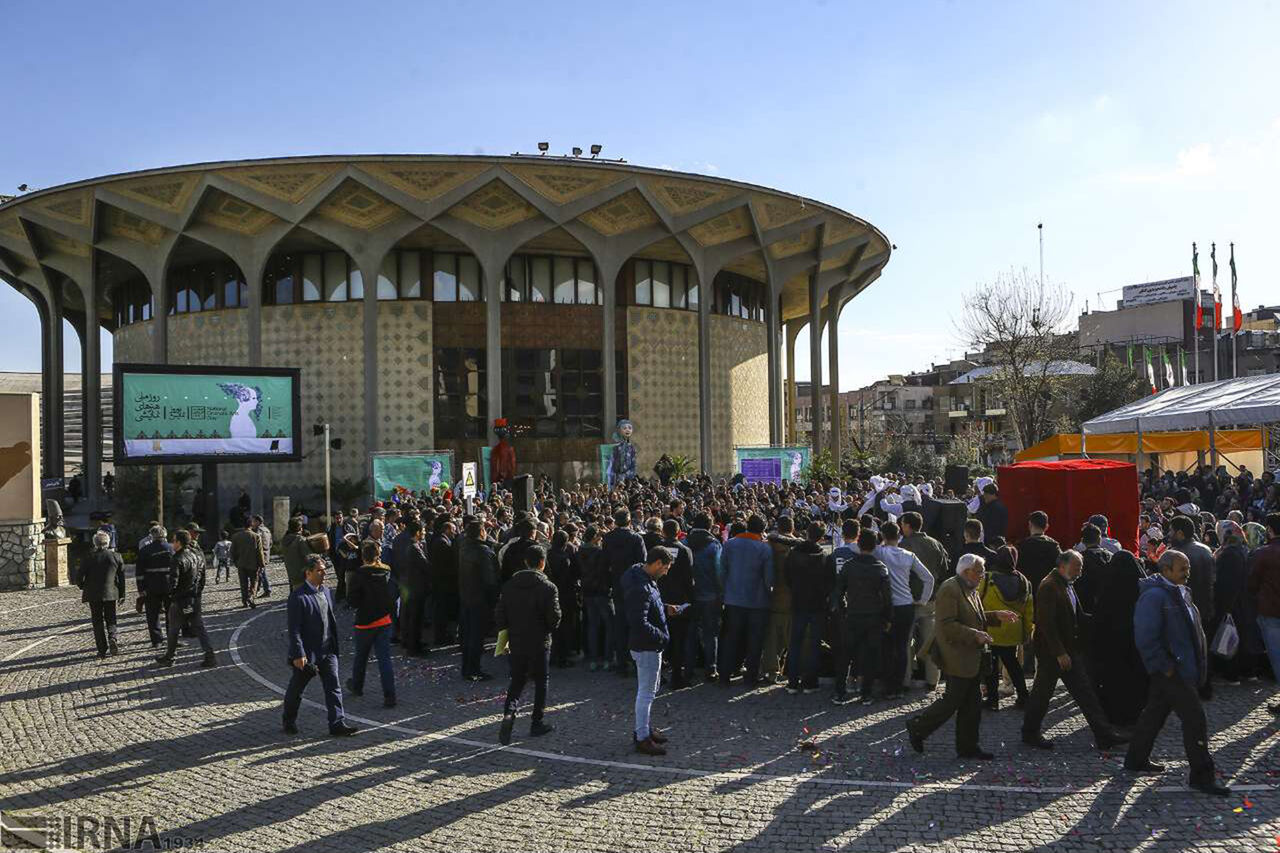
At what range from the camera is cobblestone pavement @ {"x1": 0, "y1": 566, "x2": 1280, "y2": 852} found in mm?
5871

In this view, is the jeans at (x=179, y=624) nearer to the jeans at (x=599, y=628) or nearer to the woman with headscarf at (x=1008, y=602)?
the jeans at (x=599, y=628)

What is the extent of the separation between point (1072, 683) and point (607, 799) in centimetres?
376

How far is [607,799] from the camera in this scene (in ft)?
21.4

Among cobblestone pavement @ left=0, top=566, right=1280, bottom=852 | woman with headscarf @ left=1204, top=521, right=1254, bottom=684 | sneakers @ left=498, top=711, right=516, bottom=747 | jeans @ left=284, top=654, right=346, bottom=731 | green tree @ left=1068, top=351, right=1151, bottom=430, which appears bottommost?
cobblestone pavement @ left=0, top=566, right=1280, bottom=852

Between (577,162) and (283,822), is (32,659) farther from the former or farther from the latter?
(577,162)

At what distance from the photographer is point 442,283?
33656mm

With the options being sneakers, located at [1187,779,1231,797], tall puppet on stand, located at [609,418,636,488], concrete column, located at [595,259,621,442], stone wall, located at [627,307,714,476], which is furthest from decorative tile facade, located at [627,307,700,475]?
sneakers, located at [1187,779,1231,797]

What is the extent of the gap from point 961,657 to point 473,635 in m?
5.36

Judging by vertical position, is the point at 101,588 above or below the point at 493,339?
below

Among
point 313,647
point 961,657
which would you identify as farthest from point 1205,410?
point 313,647

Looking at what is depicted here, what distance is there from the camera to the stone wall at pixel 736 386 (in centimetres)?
3772

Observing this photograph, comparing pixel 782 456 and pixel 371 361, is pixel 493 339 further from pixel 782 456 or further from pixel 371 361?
pixel 782 456

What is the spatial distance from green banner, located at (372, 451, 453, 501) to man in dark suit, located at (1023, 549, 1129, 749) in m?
17.1

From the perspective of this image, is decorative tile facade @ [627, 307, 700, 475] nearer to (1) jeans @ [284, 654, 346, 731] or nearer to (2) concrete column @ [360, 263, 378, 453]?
(2) concrete column @ [360, 263, 378, 453]
